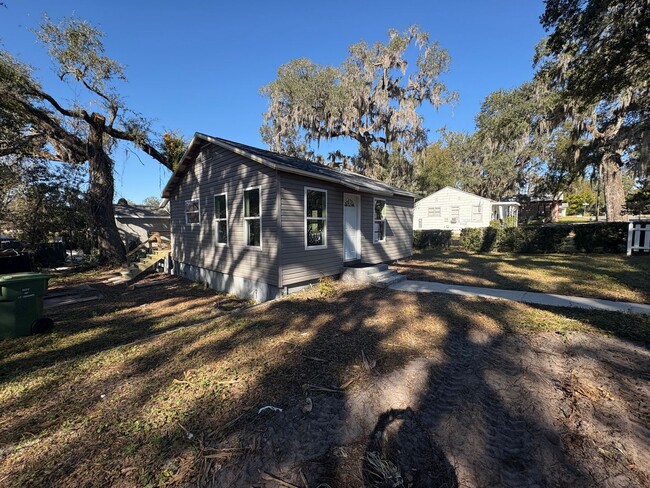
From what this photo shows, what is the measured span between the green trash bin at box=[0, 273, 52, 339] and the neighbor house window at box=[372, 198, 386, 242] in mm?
8613

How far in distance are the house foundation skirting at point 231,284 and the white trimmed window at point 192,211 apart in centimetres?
172

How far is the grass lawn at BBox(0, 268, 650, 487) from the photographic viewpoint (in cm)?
223

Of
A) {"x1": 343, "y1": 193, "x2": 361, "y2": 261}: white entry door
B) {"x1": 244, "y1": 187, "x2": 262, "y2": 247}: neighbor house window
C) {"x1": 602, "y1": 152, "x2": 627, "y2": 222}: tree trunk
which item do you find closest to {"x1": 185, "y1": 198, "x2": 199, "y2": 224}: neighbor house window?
{"x1": 244, "y1": 187, "x2": 262, "y2": 247}: neighbor house window

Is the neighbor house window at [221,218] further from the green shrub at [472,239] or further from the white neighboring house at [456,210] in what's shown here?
the white neighboring house at [456,210]

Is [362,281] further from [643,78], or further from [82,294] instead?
[643,78]

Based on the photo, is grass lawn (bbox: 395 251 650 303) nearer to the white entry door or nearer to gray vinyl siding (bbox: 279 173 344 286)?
the white entry door

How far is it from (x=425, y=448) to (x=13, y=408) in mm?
4121

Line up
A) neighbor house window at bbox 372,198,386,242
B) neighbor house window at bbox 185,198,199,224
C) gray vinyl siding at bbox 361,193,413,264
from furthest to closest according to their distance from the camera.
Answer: neighbor house window at bbox 185,198,199,224 < neighbor house window at bbox 372,198,386,242 < gray vinyl siding at bbox 361,193,413,264

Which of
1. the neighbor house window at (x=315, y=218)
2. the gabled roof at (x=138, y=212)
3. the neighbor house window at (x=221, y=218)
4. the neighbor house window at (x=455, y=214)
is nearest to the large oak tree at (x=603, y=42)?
the neighbor house window at (x=315, y=218)

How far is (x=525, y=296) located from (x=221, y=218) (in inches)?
328

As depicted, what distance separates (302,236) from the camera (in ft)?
24.5

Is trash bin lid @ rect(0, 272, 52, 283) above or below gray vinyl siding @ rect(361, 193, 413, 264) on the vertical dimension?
below

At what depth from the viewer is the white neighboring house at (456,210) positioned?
23.7 metres

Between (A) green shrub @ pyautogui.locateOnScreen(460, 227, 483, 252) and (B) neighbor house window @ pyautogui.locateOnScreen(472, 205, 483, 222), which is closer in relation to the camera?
(A) green shrub @ pyautogui.locateOnScreen(460, 227, 483, 252)
